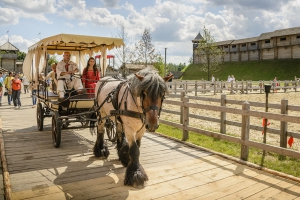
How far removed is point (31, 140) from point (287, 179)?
622 centimetres

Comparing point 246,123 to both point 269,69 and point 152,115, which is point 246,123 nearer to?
point 152,115

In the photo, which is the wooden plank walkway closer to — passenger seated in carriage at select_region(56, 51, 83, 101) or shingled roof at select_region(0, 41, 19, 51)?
passenger seated in carriage at select_region(56, 51, 83, 101)

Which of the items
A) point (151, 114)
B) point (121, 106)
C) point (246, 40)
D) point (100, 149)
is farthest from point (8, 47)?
point (151, 114)

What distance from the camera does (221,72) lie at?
61.6 m

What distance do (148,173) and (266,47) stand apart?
6104 centimetres

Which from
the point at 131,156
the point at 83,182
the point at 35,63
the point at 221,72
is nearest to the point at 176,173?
the point at 131,156

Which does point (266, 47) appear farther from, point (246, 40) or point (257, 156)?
point (257, 156)

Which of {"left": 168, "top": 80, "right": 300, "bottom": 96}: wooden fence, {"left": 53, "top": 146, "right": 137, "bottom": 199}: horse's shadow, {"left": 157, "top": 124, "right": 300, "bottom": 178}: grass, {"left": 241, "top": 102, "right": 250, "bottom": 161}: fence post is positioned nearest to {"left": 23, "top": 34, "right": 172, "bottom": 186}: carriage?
{"left": 53, "top": 146, "right": 137, "bottom": 199}: horse's shadow

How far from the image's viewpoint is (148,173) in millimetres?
4855

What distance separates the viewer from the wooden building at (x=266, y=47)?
54.3 m

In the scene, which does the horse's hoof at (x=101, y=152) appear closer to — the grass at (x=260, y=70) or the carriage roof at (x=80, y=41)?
the carriage roof at (x=80, y=41)

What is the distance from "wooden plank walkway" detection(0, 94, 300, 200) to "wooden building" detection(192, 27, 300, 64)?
54200mm

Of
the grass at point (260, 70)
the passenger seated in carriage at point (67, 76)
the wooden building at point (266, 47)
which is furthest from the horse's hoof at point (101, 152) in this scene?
the wooden building at point (266, 47)

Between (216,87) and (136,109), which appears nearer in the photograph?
(136,109)
